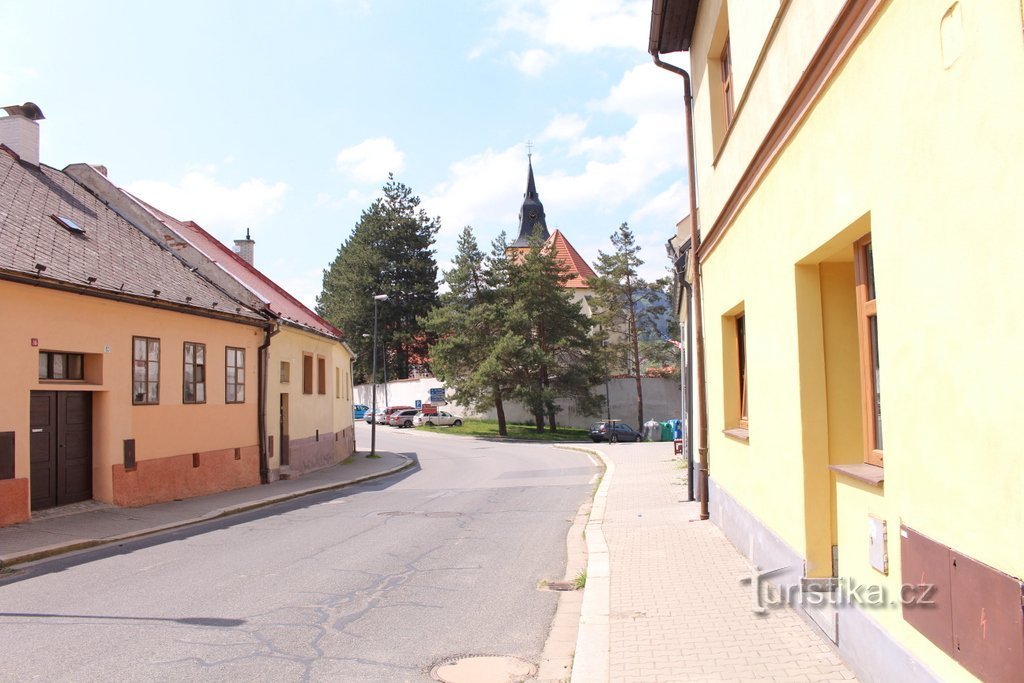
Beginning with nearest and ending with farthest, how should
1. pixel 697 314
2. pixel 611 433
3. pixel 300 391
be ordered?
pixel 697 314
pixel 300 391
pixel 611 433

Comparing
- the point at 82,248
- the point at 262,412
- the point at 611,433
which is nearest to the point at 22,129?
the point at 82,248

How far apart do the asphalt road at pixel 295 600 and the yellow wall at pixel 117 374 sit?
9.61ft

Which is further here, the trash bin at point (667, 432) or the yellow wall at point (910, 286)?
the trash bin at point (667, 432)

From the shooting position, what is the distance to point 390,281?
226 feet

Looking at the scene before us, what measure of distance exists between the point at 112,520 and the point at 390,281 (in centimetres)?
5594

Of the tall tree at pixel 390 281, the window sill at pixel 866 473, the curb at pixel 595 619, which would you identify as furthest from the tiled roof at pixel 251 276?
the tall tree at pixel 390 281

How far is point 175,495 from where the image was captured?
55.0 feet

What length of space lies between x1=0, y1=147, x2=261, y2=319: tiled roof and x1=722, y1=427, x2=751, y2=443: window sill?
35.8 feet

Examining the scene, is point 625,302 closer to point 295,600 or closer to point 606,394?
point 606,394

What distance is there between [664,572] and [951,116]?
6.19m

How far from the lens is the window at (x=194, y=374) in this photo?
1747 centimetres

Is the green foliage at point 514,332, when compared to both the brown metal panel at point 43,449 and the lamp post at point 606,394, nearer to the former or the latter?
the lamp post at point 606,394

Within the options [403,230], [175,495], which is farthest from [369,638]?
[403,230]

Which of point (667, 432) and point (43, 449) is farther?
point (667, 432)
